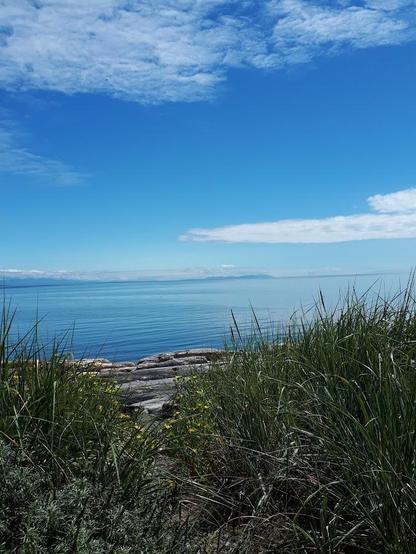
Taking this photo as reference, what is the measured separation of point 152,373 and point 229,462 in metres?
5.21

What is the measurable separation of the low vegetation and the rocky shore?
0.90m

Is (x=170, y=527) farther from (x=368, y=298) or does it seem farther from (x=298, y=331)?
(x=368, y=298)

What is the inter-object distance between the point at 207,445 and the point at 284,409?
0.82 metres

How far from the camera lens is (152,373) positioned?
9172mm

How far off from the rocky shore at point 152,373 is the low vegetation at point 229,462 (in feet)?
2.95

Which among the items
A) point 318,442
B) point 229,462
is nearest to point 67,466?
point 229,462

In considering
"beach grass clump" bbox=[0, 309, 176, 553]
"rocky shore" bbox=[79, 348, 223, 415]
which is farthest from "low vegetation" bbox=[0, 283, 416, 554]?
"rocky shore" bbox=[79, 348, 223, 415]

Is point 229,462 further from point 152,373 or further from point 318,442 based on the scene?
point 152,373

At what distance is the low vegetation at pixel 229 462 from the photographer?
9.39ft

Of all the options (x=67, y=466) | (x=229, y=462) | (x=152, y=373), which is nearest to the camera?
(x=67, y=466)

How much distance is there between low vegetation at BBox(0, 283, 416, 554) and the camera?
2.86 m

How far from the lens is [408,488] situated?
9.55 ft

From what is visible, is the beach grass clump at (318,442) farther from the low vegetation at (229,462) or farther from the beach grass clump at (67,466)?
the beach grass clump at (67,466)

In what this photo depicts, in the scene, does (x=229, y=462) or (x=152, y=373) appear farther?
(x=152, y=373)
